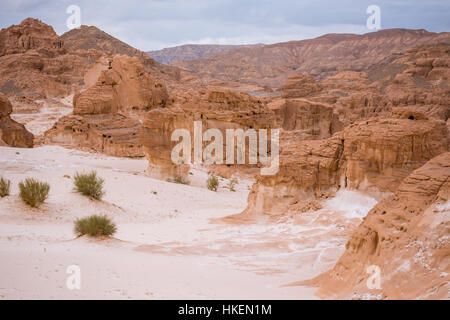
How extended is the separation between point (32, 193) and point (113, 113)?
18.6 metres

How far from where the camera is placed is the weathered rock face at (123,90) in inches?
1120

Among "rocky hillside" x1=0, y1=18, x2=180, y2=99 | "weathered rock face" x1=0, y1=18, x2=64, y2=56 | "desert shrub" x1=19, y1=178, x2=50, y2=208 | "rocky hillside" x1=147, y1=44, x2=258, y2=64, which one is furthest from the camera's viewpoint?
"rocky hillside" x1=147, y1=44, x2=258, y2=64

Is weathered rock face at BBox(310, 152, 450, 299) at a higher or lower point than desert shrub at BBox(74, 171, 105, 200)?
higher

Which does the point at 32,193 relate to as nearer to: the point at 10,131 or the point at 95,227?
the point at 95,227

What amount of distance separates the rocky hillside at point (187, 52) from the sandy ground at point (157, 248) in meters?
178

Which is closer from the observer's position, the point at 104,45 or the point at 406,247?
the point at 406,247

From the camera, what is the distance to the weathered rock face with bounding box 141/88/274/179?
19.2 meters

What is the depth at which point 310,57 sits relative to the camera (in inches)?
5517

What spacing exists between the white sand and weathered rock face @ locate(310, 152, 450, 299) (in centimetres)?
63

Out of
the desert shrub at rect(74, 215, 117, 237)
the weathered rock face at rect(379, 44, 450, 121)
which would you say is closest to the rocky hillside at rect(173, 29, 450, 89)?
the weathered rock face at rect(379, 44, 450, 121)

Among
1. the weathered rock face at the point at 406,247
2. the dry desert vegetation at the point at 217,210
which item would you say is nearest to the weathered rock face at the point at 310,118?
the dry desert vegetation at the point at 217,210

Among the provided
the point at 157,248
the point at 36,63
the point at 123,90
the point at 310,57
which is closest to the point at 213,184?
the point at 157,248

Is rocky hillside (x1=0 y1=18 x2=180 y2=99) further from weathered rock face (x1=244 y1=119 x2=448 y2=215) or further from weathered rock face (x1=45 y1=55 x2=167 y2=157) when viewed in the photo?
weathered rock face (x1=244 y1=119 x2=448 y2=215)

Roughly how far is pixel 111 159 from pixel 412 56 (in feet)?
231
